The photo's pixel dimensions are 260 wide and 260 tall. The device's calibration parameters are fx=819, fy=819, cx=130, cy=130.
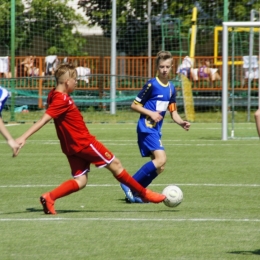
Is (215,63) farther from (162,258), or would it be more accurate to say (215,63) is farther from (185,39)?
(162,258)

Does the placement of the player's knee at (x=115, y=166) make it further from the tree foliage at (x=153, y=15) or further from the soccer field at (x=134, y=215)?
the tree foliage at (x=153, y=15)

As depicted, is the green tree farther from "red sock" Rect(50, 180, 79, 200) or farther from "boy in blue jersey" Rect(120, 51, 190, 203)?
"red sock" Rect(50, 180, 79, 200)

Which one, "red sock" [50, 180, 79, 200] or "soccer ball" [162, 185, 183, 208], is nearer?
"red sock" [50, 180, 79, 200]

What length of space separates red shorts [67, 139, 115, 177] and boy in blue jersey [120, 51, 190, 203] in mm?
878

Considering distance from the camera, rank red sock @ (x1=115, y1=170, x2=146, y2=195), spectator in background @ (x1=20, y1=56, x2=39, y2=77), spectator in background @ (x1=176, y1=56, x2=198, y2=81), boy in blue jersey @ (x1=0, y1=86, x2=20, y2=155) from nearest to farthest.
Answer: boy in blue jersey @ (x1=0, y1=86, x2=20, y2=155) < red sock @ (x1=115, y1=170, x2=146, y2=195) < spectator in background @ (x1=176, y1=56, x2=198, y2=81) < spectator in background @ (x1=20, y1=56, x2=39, y2=77)

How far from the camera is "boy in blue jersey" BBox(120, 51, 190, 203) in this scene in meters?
8.72

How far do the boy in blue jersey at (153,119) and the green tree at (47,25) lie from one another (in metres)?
15.2

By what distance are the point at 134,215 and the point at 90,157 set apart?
2.26ft

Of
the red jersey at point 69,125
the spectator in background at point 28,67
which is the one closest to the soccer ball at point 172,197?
the red jersey at point 69,125

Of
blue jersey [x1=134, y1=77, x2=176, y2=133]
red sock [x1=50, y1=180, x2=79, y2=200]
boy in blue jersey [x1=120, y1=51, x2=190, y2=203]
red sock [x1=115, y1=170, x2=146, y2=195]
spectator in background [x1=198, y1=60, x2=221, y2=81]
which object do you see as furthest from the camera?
spectator in background [x1=198, y1=60, x2=221, y2=81]

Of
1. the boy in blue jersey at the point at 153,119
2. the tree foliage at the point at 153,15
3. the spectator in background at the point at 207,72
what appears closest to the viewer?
the boy in blue jersey at the point at 153,119

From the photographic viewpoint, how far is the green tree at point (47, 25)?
81.4 feet

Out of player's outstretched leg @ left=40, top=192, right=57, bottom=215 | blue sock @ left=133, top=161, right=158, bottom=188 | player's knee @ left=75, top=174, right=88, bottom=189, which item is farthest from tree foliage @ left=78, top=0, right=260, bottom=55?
player's outstretched leg @ left=40, top=192, right=57, bottom=215

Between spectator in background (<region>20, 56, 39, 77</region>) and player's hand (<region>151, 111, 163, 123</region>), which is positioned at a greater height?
spectator in background (<region>20, 56, 39, 77</region>)
